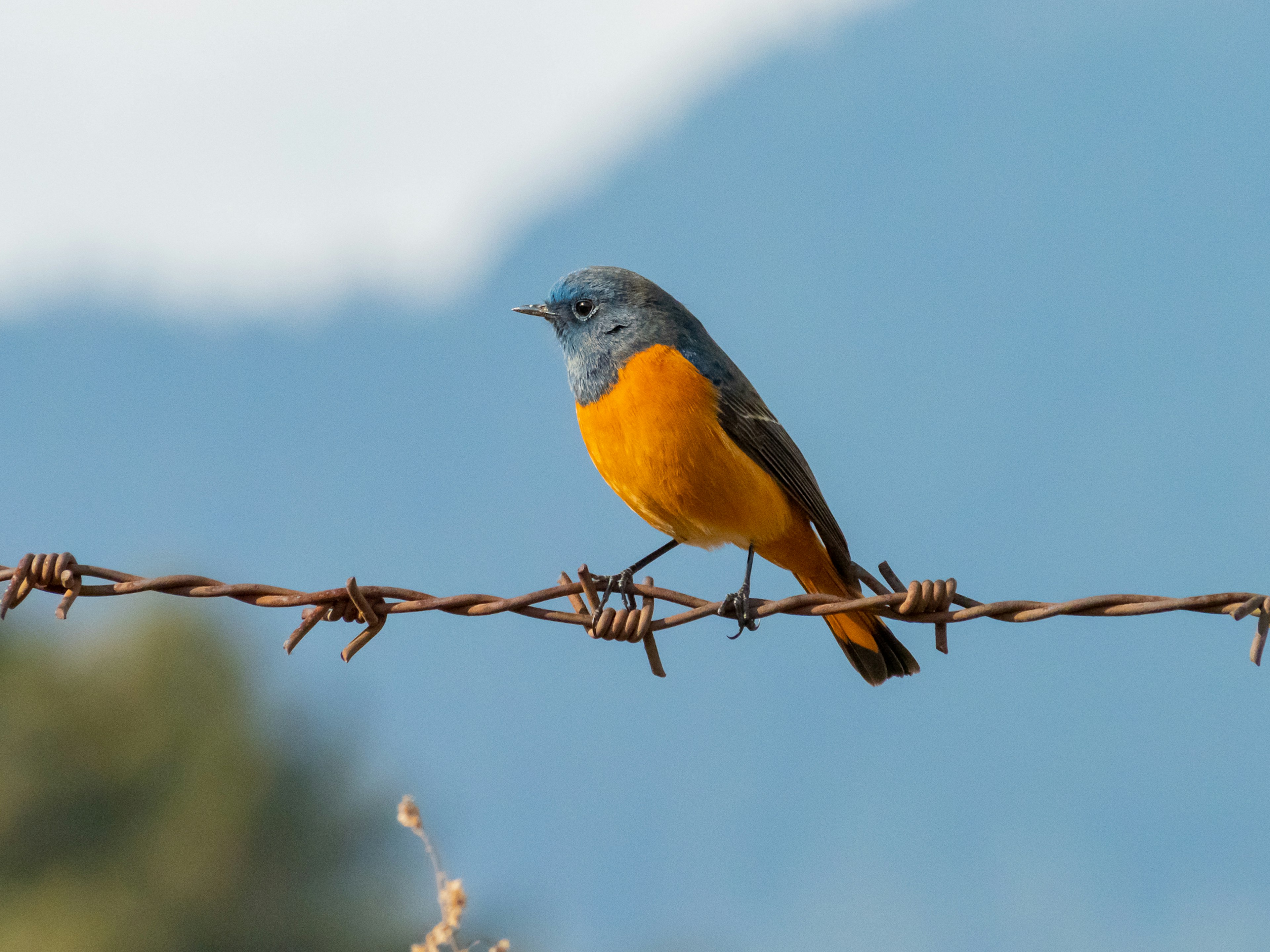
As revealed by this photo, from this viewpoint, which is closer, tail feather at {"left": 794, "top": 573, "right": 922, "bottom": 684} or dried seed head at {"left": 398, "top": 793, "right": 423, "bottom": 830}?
dried seed head at {"left": 398, "top": 793, "right": 423, "bottom": 830}

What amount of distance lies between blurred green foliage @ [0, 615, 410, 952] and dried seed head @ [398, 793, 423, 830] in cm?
1722

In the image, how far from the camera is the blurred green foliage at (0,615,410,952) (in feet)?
63.8

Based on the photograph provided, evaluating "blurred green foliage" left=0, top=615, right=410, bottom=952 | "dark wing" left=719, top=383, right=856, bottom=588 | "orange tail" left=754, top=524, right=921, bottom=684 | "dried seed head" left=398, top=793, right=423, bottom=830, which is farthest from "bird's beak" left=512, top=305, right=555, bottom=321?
"blurred green foliage" left=0, top=615, right=410, bottom=952

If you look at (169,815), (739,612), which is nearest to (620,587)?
(739,612)

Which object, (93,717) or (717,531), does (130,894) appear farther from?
(717,531)

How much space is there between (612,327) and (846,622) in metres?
1.47

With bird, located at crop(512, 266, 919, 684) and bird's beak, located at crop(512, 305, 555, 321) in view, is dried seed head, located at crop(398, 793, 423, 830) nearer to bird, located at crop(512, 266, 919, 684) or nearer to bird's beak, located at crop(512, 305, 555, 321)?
bird, located at crop(512, 266, 919, 684)

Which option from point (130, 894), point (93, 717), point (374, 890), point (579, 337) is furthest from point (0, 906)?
point (579, 337)

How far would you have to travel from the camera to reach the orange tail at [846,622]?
14.1 feet

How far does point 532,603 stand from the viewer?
2.88m

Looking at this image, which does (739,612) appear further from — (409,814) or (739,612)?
(409,814)

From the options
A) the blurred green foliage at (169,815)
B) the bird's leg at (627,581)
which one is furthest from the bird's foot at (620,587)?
the blurred green foliage at (169,815)

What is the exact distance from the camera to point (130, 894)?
1956cm

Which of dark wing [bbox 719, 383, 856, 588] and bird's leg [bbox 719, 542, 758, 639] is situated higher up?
dark wing [bbox 719, 383, 856, 588]
